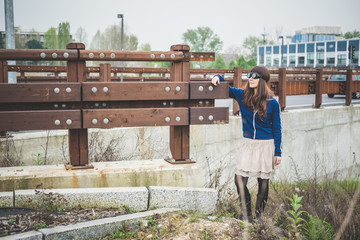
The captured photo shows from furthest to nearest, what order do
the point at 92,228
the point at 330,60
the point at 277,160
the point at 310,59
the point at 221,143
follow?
the point at 310,59, the point at 330,60, the point at 221,143, the point at 277,160, the point at 92,228

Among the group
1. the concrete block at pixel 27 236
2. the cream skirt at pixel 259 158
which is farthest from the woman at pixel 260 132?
the concrete block at pixel 27 236

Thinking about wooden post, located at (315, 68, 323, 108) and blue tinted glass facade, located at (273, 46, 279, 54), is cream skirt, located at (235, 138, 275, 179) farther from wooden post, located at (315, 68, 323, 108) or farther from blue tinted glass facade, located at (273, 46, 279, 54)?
blue tinted glass facade, located at (273, 46, 279, 54)

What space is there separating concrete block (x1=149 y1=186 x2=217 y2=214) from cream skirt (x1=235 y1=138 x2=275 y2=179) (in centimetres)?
54

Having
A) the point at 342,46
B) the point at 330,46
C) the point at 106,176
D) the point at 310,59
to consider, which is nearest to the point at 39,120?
the point at 106,176

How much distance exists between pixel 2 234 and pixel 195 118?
7.64 ft

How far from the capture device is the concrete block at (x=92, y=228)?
3180 millimetres

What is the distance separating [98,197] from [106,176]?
1.26 ft

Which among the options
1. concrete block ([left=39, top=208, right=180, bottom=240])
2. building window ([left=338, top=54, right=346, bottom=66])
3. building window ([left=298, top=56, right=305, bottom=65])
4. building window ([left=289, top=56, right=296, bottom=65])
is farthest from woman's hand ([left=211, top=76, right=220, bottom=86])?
building window ([left=289, top=56, right=296, bottom=65])

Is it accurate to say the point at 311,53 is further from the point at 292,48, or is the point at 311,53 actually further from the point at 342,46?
the point at 342,46

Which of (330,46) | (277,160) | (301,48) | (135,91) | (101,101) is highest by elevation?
(301,48)

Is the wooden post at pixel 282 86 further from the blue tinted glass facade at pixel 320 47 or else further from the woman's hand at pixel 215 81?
the blue tinted glass facade at pixel 320 47

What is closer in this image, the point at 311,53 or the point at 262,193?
the point at 262,193

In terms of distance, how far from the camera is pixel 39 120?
419 centimetres

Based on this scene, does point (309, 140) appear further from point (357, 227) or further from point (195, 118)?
point (195, 118)
